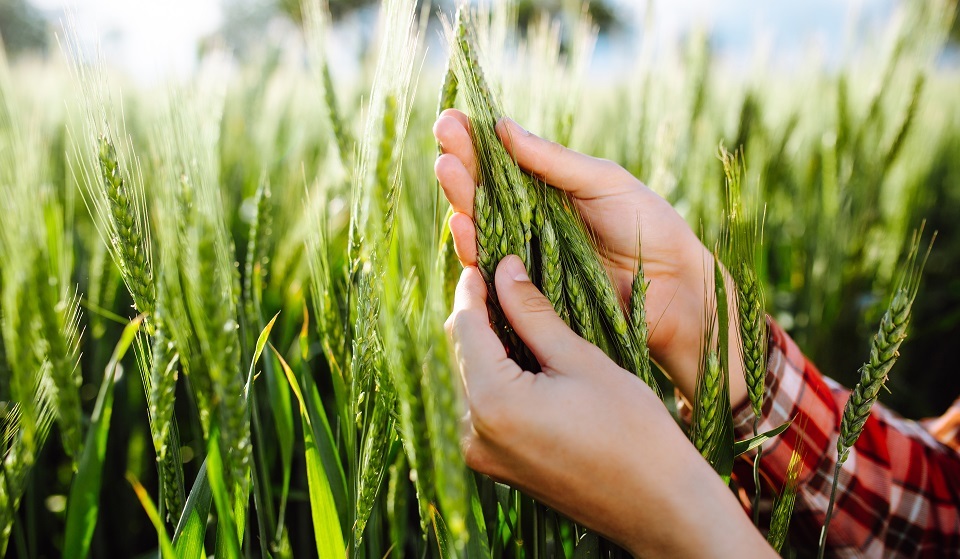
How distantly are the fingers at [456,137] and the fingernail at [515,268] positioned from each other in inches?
6.3

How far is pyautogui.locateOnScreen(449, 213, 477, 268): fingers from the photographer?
75 centimetres

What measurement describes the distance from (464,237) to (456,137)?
0.42ft

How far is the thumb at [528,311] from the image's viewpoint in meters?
0.65

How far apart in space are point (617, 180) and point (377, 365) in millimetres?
475

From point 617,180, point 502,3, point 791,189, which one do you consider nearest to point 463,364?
point 617,180

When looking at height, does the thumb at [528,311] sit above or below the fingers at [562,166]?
below

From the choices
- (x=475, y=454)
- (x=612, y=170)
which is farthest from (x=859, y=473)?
(x=475, y=454)

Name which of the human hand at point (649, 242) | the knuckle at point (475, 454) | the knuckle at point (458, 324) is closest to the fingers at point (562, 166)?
the human hand at point (649, 242)

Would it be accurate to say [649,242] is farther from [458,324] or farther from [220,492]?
[220,492]

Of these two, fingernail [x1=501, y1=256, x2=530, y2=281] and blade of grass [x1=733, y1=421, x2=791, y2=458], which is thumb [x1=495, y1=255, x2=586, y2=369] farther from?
blade of grass [x1=733, y1=421, x2=791, y2=458]

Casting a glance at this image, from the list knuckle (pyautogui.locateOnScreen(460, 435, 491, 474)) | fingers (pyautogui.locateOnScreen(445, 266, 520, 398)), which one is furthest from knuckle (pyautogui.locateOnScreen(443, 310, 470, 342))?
knuckle (pyautogui.locateOnScreen(460, 435, 491, 474))

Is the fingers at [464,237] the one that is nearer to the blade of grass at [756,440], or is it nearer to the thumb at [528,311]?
the thumb at [528,311]

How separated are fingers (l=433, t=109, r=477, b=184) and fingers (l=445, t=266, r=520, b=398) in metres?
0.19

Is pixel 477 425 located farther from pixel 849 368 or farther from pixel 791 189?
pixel 791 189
